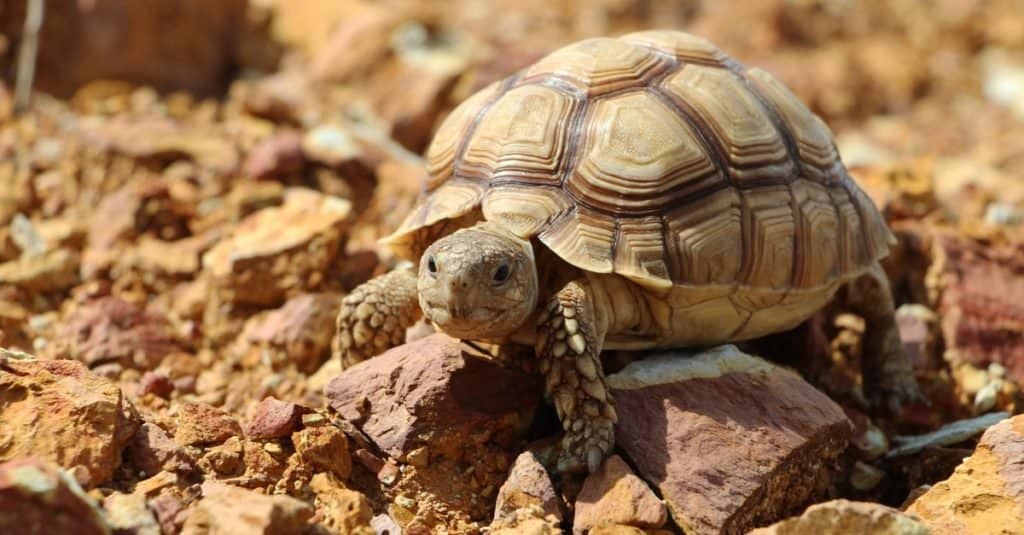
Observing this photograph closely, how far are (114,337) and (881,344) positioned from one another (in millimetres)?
2951

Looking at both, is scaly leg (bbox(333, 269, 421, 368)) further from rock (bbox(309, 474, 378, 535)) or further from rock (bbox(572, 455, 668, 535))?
rock (bbox(572, 455, 668, 535))

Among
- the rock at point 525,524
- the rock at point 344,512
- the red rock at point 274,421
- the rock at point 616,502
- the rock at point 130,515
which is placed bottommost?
the rock at point 525,524

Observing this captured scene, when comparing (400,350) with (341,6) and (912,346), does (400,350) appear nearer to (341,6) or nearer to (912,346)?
(912,346)

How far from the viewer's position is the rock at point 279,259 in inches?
154

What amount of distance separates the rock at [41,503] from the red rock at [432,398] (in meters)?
0.91

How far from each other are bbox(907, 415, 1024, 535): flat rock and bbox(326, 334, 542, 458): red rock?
1.19 metres

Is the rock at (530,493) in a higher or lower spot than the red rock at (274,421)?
lower

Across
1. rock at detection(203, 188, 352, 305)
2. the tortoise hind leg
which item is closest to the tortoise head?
rock at detection(203, 188, 352, 305)

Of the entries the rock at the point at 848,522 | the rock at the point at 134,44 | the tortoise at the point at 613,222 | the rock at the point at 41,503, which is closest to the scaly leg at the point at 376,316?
the tortoise at the point at 613,222

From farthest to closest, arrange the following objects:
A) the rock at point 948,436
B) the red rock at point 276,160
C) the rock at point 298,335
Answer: the red rock at point 276,160 → the rock at point 298,335 → the rock at point 948,436

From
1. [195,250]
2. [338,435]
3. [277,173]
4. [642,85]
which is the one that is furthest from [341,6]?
[338,435]

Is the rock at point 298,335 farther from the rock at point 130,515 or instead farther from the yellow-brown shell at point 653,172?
the rock at point 130,515

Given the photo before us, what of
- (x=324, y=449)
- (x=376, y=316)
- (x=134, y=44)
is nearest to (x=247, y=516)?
(x=324, y=449)

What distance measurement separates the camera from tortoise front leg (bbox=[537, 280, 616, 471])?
105 inches
